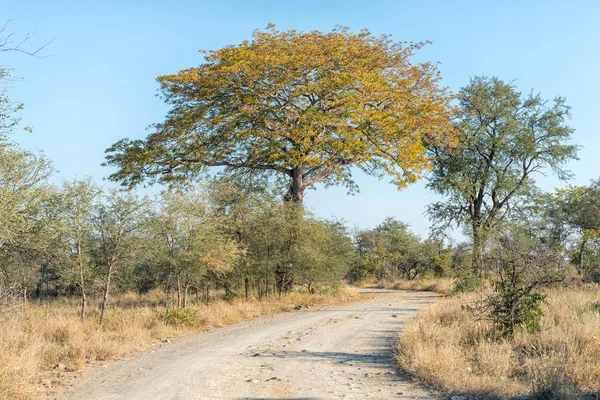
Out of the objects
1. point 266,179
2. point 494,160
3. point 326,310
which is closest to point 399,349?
point 326,310

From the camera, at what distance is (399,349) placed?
30.8 feet

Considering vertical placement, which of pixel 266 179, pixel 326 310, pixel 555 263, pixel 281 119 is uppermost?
pixel 281 119

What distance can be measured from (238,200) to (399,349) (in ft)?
42.5

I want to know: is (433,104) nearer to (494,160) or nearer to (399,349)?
(494,160)

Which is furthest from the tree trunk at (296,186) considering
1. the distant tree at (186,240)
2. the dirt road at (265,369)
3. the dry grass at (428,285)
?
the dirt road at (265,369)

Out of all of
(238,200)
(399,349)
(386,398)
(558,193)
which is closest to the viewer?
(386,398)

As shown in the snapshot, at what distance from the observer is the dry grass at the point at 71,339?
295 inches

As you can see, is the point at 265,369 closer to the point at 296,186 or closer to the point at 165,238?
the point at 165,238

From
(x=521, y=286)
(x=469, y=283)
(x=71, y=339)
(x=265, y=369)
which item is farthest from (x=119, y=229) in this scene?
(x=469, y=283)

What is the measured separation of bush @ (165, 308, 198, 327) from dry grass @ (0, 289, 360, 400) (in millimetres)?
46

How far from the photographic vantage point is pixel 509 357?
842cm

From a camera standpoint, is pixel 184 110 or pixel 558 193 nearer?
pixel 184 110

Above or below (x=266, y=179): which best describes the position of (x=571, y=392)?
below

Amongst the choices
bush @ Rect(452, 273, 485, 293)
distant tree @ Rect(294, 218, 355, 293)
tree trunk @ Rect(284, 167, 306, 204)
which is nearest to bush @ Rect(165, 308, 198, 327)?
distant tree @ Rect(294, 218, 355, 293)
